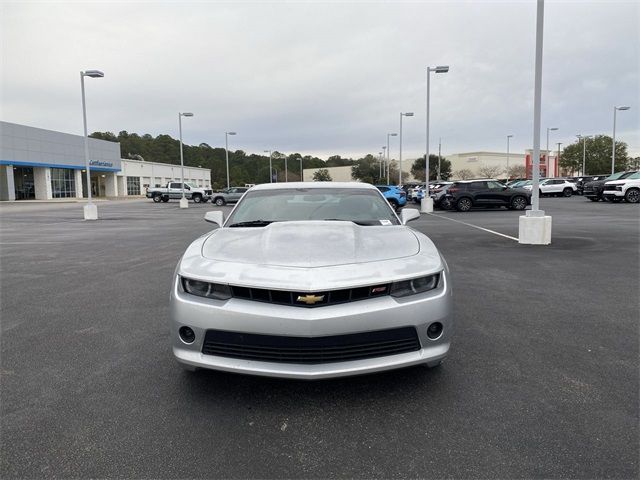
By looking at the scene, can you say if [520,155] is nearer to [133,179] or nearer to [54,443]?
[133,179]

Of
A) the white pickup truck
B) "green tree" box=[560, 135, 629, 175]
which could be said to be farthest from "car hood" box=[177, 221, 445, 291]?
"green tree" box=[560, 135, 629, 175]

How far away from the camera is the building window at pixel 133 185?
69.7 meters

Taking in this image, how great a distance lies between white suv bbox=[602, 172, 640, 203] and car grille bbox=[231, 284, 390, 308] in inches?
1136

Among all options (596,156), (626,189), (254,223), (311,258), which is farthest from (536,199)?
(596,156)

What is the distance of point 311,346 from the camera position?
2.72m

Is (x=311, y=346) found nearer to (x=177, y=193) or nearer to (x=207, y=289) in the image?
(x=207, y=289)

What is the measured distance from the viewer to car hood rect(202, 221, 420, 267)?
307cm

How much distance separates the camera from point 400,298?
2.88 meters

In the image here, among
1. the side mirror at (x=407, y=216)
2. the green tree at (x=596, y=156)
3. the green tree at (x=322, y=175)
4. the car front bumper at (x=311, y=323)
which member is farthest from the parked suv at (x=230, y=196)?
the green tree at (x=596, y=156)

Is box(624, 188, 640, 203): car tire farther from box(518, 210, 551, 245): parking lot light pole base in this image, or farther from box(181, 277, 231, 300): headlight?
box(181, 277, 231, 300): headlight

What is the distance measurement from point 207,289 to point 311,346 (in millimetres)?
791

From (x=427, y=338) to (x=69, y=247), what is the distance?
10575mm

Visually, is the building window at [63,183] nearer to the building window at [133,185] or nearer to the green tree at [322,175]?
the building window at [133,185]

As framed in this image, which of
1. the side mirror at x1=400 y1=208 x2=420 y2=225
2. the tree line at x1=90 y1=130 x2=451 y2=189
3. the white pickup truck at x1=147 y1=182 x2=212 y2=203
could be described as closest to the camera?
the side mirror at x1=400 y1=208 x2=420 y2=225
